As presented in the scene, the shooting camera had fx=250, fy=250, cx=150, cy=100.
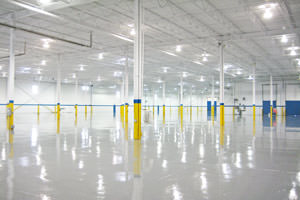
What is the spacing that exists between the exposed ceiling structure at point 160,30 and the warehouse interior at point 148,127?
0.07 metres

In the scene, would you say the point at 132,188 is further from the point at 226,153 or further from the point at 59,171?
the point at 226,153

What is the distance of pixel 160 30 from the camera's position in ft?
59.7

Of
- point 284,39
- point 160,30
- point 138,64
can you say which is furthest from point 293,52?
point 138,64

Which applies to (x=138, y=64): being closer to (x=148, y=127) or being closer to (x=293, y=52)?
(x=148, y=127)

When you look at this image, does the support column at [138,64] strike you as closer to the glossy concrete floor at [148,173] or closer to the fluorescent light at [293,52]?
the glossy concrete floor at [148,173]

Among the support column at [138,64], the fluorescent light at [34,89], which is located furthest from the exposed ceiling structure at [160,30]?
the fluorescent light at [34,89]

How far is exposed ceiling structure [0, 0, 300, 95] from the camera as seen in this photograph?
14.0m

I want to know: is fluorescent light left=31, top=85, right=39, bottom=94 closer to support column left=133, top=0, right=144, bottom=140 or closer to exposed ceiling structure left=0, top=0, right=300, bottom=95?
exposed ceiling structure left=0, top=0, right=300, bottom=95

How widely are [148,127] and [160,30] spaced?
7056 mm

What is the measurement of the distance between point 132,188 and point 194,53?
22.1m

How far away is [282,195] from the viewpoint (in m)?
4.29

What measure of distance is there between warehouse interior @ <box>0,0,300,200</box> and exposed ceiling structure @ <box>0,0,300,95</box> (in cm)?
7

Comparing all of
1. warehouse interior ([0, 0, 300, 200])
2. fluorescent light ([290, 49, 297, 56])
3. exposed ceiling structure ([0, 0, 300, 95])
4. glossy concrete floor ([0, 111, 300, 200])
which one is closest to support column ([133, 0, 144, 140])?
warehouse interior ([0, 0, 300, 200])

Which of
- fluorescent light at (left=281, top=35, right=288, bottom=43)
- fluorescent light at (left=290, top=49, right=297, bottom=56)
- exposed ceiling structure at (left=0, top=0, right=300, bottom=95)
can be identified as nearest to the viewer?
exposed ceiling structure at (left=0, top=0, right=300, bottom=95)
